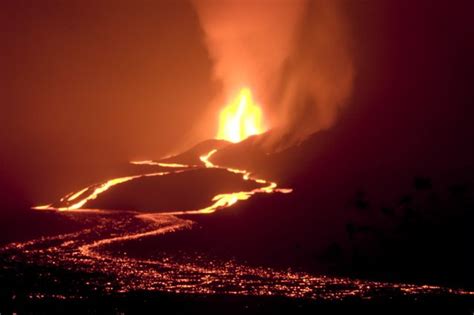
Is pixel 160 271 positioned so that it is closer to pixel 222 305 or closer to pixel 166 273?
pixel 166 273

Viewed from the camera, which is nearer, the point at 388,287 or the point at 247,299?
the point at 247,299

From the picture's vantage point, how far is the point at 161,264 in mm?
35594

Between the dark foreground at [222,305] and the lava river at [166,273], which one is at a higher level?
the lava river at [166,273]

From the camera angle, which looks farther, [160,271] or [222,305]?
[160,271]

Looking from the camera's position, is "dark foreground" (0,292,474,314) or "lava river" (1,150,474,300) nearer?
"dark foreground" (0,292,474,314)

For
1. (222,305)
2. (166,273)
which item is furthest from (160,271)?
(222,305)

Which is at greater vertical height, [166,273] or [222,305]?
[166,273]

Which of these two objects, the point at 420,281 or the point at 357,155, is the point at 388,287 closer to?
the point at 420,281

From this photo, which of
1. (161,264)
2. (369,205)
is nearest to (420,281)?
(161,264)

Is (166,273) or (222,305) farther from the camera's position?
(166,273)

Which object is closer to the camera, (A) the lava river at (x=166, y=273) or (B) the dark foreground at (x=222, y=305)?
(B) the dark foreground at (x=222, y=305)

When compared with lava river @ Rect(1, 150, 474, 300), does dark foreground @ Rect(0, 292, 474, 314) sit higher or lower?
lower

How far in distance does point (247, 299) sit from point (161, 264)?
33.8ft

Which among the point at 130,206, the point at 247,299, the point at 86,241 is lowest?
the point at 247,299
